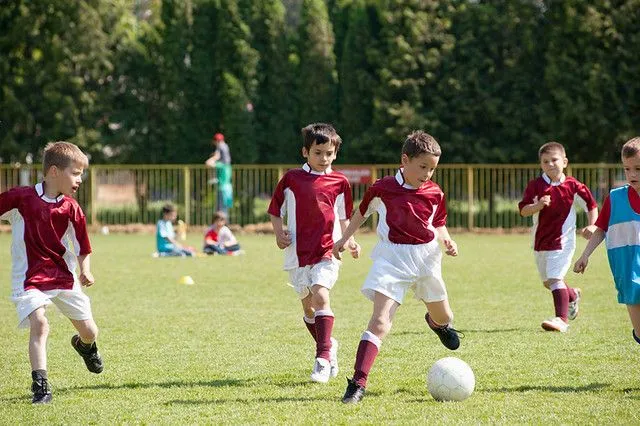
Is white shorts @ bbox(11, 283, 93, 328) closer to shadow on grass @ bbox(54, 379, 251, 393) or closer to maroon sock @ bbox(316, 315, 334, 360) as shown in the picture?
shadow on grass @ bbox(54, 379, 251, 393)

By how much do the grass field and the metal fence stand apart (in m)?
13.5

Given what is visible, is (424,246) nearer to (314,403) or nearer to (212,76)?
(314,403)

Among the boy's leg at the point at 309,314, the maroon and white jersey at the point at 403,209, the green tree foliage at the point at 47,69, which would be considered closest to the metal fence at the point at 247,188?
the green tree foliage at the point at 47,69

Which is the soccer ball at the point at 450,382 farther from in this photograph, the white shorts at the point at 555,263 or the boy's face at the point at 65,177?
the white shorts at the point at 555,263

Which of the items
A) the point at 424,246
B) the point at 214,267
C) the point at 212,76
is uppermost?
the point at 212,76

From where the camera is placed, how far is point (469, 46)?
3016cm

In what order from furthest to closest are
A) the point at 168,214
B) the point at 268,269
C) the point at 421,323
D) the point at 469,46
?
the point at 469,46 < the point at 168,214 < the point at 268,269 < the point at 421,323

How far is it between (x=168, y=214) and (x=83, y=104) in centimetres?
1222

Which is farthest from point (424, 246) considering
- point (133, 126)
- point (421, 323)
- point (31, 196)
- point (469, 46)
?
point (133, 126)

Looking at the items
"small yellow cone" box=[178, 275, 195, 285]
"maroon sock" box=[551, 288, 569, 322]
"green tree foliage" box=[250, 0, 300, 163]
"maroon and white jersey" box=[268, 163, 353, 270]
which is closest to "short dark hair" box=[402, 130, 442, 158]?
"maroon and white jersey" box=[268, 163, 353, 270]

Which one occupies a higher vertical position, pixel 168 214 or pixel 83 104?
pixel 83 104

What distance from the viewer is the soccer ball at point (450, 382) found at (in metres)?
6.54

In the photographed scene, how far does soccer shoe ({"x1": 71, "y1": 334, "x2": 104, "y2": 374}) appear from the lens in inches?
289

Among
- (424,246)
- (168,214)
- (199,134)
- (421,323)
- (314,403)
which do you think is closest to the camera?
(314,403)
